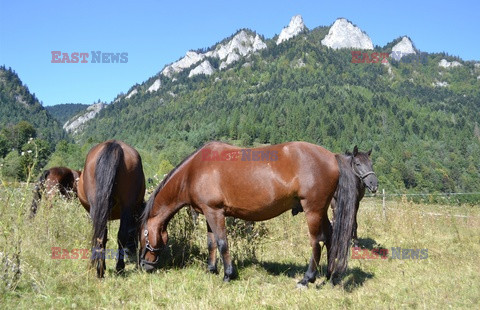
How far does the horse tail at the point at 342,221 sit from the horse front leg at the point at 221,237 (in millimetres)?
1390

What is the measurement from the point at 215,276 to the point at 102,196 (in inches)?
76.3

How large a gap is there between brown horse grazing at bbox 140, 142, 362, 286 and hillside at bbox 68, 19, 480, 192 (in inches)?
2516

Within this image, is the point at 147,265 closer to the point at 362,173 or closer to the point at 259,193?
the point at 259,193

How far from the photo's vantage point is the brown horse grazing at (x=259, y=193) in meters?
4.59

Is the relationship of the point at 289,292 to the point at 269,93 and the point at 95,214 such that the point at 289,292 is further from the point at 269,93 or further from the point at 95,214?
the point at 269,93

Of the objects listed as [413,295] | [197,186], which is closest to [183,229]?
[197,186]

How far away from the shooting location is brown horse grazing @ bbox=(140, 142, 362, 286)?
4.59m

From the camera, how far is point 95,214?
4.48 metres

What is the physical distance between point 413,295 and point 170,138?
118 m

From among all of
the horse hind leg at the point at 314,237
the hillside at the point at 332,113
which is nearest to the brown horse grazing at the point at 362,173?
the horse hind leg at the point at 314,237

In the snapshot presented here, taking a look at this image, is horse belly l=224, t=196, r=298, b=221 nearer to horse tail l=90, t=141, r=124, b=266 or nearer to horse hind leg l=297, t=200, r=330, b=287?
horse hind leg l=297, t=200, r=330, b=287
